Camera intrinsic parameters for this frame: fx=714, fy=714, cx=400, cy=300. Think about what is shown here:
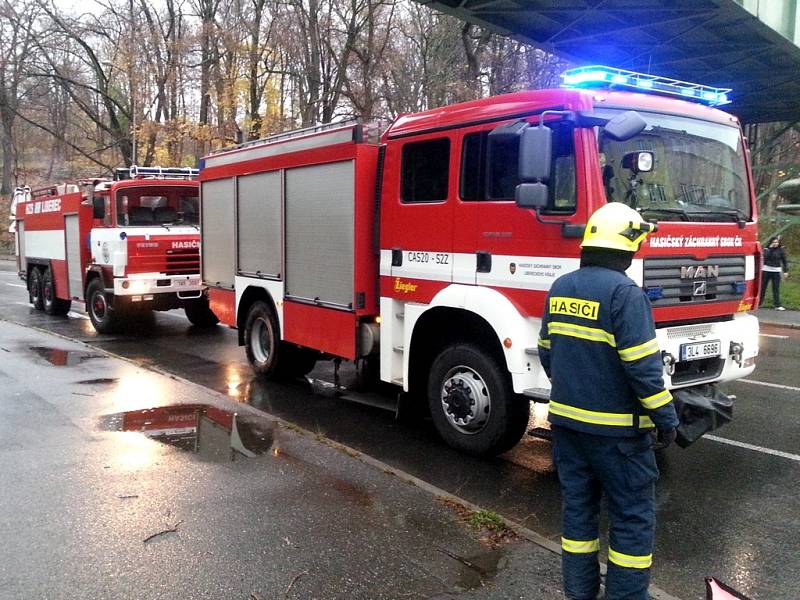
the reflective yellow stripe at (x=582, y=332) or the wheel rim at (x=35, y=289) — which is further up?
the reflective yellow stripe at (x=582, y=332)

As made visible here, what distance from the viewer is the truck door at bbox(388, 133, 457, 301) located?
5676mm

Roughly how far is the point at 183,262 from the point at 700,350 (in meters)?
9.00

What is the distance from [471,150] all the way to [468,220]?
21.1 inches

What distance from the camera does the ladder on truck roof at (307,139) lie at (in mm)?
6441

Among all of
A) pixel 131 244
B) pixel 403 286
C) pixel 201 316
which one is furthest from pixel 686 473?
pixel 201 316

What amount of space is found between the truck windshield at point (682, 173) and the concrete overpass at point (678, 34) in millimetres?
8589

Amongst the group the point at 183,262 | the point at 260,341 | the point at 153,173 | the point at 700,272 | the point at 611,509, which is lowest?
the point at 260,341

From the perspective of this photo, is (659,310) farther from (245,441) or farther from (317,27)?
(317,27)

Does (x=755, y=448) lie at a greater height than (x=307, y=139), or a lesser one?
lesser

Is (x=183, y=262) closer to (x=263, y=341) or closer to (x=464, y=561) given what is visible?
(x=263, y=341)

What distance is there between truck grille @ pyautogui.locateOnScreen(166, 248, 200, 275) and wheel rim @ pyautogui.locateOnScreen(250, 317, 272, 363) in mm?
3873

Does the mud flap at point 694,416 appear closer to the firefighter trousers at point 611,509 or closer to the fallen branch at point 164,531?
the firefighter trousers at point 611,509

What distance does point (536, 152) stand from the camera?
4.57 metres

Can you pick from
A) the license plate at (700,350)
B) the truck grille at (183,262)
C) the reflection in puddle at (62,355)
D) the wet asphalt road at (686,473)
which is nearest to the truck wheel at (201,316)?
the truck grille at (183,262)
